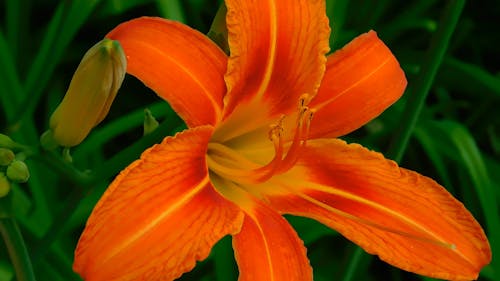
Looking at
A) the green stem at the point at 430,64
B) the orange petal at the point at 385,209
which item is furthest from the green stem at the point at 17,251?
the green stem at the point at 430,64

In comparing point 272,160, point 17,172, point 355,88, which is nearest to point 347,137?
point 355,88

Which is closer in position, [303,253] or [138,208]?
[138,208]

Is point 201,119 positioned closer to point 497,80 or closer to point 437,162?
point 437,162

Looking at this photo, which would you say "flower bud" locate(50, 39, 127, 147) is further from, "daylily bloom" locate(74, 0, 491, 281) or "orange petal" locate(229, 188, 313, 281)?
"orange petal" locate(229, 188, 313, 281)

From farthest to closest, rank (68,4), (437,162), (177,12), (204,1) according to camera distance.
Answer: (204,1), (437,162), (177,12), (68,4)

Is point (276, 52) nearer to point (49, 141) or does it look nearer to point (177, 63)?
point (177, 63)

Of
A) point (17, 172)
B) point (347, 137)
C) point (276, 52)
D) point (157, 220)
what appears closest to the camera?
point (157, 220)

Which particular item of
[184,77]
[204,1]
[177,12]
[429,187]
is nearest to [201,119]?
[184,77]

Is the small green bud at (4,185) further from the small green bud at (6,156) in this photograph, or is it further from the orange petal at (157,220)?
the orange petal at (157,220)
